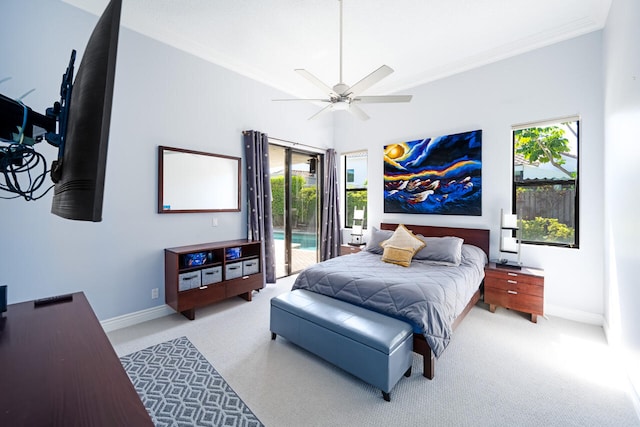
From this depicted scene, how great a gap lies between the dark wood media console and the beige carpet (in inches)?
12.0

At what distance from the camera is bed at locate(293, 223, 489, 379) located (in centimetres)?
212

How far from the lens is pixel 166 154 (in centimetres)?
321

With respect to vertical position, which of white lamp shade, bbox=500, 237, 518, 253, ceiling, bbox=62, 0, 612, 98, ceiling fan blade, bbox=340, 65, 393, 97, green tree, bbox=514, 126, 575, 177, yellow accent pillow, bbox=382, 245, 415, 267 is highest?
ceiling, bbox=62, 0, 612, 98

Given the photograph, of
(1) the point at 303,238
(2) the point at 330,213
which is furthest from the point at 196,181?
(2) the point at 330,213

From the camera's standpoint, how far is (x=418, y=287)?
2.34m

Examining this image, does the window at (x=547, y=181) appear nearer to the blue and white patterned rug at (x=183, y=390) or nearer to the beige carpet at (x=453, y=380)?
the beige carpet at (x=453, y=380)

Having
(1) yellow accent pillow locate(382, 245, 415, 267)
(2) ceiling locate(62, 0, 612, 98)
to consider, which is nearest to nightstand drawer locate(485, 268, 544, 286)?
(1) yellow accent pillow locate(382, 245, 415, 267)

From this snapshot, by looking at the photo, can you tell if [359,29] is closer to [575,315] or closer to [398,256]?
[398,256]

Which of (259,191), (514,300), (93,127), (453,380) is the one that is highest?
(259,191)

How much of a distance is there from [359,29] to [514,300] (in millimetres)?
3579

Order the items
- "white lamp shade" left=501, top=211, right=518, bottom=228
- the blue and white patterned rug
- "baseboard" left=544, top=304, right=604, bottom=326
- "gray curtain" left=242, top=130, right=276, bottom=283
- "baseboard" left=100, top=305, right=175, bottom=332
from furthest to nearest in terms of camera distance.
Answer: "gray curtain" left=242, top=130, right=276, bottom=283 < "white lamp shade" left=501, top=211, right=518, bottom=228 < "baseboard" left=544, top=304, right=604, bottom=326 < "baseboard" left=100, top=305, right=175, bottom=332 < the blue and white patterned rug

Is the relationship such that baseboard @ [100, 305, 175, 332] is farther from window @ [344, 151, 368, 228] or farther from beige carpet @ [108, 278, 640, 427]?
window @ [344, 151, 368, 228]

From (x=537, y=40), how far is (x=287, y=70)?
125 inches

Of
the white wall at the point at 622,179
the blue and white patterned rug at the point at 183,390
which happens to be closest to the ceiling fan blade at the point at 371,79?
the white wall at the point at 622,179
